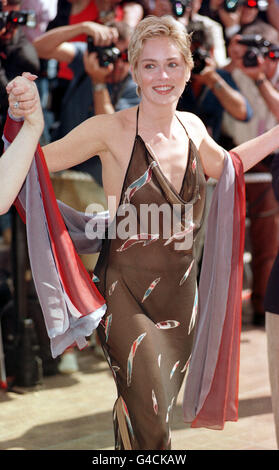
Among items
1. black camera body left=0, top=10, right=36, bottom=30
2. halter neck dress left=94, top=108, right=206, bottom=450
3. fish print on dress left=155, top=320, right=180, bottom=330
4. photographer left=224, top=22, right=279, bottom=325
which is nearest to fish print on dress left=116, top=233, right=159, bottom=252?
halter neck dress left=94, top=108, right=206, bottom=450

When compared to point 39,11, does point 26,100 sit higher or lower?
higher

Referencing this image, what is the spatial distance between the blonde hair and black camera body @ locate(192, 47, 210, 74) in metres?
1.97

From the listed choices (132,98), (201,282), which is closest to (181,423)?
(201,282)

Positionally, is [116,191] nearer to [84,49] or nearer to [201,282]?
[201,282]

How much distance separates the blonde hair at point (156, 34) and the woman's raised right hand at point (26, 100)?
0.46 metres

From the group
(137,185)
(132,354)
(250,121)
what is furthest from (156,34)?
(250,121)

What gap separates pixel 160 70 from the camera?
273 cm

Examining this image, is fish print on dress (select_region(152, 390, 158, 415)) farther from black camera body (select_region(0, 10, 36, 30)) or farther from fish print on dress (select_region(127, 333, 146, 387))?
black camera body (select_region(0, 10, 36, 30))

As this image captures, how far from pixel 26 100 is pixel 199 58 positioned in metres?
2.47

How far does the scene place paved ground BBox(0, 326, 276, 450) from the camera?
381cm

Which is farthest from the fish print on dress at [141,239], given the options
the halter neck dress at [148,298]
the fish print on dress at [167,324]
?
the fish print on dress at [167,324]

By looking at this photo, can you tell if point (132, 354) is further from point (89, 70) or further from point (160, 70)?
point (89, 70)

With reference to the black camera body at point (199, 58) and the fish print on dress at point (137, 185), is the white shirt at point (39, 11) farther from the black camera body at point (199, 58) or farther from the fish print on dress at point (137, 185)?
the fish print on dress at point (137, 185)

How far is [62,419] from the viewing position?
13.8 feet
